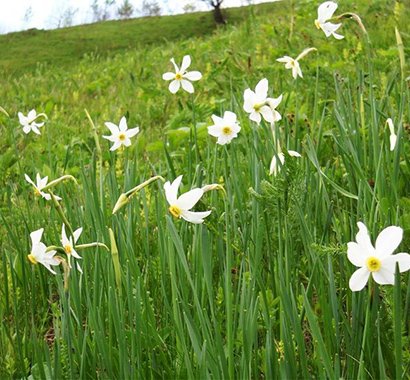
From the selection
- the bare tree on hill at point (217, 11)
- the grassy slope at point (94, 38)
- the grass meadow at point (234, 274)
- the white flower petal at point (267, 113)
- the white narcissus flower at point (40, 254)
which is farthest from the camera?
the bare tree on hill at point (217, 11)

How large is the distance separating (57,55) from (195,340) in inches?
611

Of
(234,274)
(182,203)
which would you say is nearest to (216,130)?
(234,274)

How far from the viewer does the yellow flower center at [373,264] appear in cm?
84

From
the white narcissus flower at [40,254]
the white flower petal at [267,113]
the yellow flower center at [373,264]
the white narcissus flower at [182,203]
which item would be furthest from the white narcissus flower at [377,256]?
the white flower petal at [267,113]

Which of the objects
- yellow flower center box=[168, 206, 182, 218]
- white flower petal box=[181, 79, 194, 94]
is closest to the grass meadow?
yellow flower center box=[168, 206, 182, 218]

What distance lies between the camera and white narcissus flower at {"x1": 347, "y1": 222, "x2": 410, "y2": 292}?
0.82 meters

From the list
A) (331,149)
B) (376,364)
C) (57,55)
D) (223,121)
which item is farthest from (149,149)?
(57,55)

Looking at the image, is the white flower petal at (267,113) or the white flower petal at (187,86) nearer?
the white flower petal at (267,113)

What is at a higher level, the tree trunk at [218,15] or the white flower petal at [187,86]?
the tree trunk at [218,15]

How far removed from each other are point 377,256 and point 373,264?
16 millimetres

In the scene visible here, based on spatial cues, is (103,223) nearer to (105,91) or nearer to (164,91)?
(164,91)

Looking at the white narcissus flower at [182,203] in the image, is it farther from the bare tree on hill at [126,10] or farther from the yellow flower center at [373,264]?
the bare tree on hill at [126,10]

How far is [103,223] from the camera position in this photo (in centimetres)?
159

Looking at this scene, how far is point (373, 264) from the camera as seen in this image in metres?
0.85
